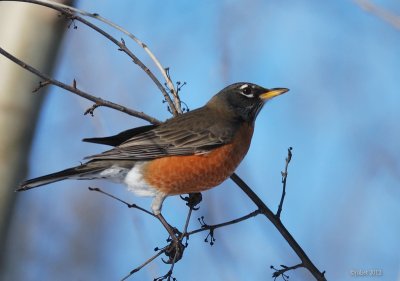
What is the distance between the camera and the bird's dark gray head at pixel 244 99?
5378mm

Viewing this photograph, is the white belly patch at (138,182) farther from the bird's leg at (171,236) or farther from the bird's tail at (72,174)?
the bird's tail at (72,174)

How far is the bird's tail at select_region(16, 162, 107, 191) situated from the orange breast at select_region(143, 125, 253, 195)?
43 cm

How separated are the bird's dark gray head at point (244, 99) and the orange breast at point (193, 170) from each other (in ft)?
2.10

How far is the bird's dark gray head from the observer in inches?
212

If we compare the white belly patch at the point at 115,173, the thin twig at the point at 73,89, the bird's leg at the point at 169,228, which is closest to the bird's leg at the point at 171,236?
the bird's leg at the point at 169,228

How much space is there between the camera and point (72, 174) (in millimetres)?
4168

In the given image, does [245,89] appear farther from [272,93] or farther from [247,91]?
[272,93]

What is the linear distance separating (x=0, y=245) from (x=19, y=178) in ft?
1.39

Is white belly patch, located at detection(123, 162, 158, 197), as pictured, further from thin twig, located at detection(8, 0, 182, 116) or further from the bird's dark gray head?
the bird's dark gray head

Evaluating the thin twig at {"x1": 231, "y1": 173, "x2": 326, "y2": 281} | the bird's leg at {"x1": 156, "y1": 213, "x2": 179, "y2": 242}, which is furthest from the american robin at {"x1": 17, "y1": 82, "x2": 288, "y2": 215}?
the thin twig at {"x1": 231, "y1": 173, "x2": 326, "y2": 281}

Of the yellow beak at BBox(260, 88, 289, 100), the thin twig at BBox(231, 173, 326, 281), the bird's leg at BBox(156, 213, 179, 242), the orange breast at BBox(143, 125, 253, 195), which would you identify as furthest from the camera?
the yellow beak at BBox(260, 88, 289, 100)

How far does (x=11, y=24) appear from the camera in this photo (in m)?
3.67

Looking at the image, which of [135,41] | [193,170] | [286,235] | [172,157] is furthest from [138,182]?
[286,235]

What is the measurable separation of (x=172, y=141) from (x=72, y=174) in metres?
0.96
